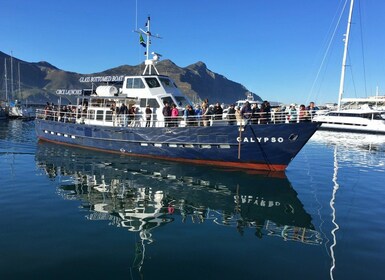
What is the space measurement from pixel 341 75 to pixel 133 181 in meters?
41.1

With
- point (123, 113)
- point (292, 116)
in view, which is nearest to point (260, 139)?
point (292, 116)

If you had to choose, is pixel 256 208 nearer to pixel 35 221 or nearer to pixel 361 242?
pixel 361 242

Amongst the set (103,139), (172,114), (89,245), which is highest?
(172,114)

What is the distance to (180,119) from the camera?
1992cm

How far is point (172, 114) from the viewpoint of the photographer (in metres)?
19.6

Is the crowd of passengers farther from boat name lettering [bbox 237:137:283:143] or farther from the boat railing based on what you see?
boat name lettering [bbox 237:137:283:143]

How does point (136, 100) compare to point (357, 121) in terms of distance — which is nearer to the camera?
point (136, 100)

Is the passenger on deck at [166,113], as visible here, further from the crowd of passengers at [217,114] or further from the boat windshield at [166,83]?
the boat windshield at [166,83]

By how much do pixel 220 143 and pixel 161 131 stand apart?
396cm

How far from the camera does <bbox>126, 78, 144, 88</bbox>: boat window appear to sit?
73.1 feet

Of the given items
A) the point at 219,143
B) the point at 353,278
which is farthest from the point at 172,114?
the point at 353,278

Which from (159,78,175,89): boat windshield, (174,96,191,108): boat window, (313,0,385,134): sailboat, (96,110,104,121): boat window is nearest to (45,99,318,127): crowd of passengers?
(174,96,191,108): boat window

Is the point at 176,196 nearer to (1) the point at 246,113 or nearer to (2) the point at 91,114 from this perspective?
(1) the point at 246,113

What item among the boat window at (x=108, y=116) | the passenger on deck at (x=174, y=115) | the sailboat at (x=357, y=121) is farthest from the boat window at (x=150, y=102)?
the sailboat at (x=357, y=121)
